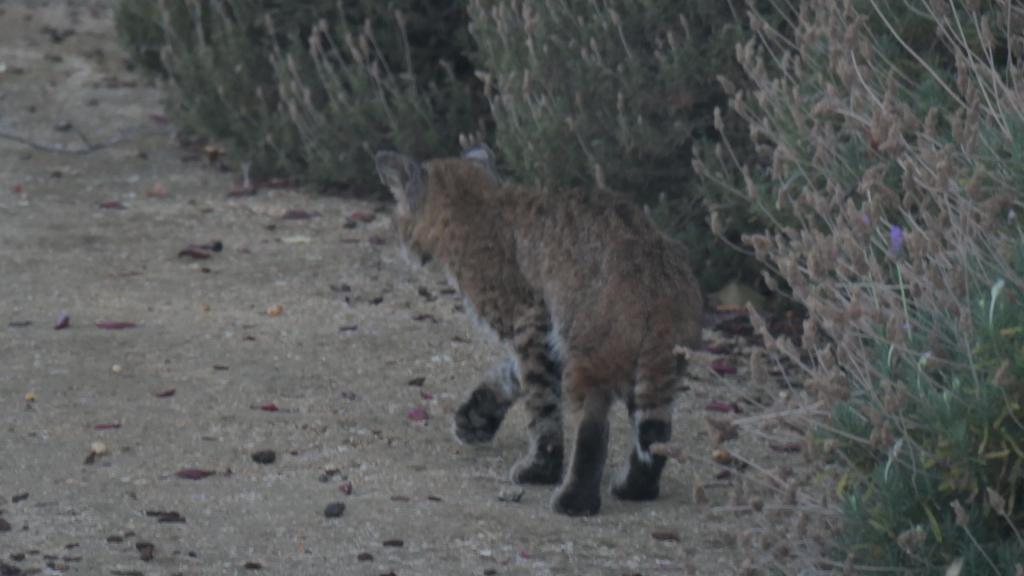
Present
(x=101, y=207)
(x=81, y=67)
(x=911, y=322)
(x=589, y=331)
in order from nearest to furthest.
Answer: (x=911, y=322), (x=589, y=331), (x=101, y=207), (x=81, y=67)

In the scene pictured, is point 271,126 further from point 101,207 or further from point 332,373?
point 332,373

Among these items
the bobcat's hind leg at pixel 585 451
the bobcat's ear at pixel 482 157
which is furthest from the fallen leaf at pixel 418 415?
the bobcat's hind leg at pixel 585 451

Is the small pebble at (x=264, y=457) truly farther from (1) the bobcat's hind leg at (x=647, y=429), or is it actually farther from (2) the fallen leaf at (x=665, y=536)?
(2) the fallen leaf at (x=665, y=536)

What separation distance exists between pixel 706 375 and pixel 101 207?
448 cm

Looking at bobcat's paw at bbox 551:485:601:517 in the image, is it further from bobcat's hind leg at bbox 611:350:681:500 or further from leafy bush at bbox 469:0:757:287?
leafy bush at bbox 469:0:757:287

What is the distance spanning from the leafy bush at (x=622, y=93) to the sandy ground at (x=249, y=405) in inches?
37.6

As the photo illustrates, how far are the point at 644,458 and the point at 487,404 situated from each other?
843 millimetres

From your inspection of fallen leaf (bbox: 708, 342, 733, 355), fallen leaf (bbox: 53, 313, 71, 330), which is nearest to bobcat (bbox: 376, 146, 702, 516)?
fallen leaf (bbox: 708, 342, 733, 355)

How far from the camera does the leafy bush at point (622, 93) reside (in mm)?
8477

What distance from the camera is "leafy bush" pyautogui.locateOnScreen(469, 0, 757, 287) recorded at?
8.48 meters

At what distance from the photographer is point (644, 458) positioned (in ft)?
20.2

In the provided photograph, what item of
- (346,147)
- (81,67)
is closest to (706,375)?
(346,147)

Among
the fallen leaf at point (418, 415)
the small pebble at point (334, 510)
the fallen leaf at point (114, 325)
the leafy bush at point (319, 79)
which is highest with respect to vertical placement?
the leafy bush at point (319, 79)

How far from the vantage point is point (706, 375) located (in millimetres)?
7684
